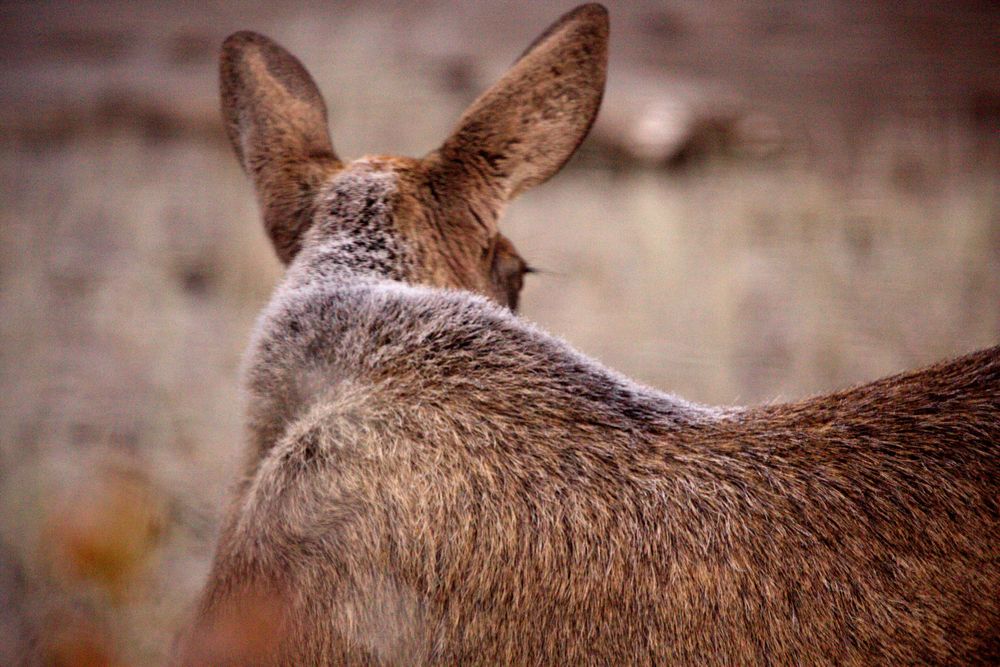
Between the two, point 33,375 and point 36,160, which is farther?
point 36,160

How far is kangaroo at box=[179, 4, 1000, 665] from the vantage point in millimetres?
1315

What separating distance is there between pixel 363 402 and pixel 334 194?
677 mm

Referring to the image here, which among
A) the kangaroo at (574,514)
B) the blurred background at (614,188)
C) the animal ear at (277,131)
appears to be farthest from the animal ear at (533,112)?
the blurred background at (614,188)

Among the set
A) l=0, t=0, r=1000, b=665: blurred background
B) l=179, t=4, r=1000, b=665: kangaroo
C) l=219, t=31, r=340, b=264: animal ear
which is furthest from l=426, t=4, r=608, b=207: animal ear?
l=0, t=0, r=1000, b=665: blurred background

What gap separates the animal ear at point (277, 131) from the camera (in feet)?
7.04

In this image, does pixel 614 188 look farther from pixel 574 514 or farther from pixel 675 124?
pixel 574 514

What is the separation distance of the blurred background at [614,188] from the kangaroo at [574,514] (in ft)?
7.18

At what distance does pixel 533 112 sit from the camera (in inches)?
81.9

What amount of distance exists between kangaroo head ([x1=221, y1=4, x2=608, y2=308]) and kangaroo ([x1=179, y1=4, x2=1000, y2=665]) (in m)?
0.32

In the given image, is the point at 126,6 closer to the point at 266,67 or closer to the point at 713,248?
the point at 266,67

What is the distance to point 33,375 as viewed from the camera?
360 centimetres

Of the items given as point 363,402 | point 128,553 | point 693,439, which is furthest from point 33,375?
point 693,439

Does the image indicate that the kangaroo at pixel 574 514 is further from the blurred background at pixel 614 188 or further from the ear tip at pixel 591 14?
the blurred background at pixel 614 188

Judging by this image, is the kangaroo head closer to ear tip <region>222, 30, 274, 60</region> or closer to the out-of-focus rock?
ear tip <region>222, 30, 274, 60</region>
